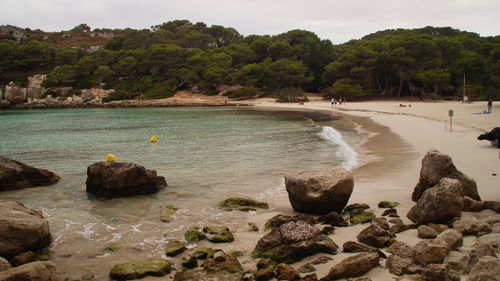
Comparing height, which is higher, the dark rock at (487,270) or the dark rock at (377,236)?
the dark rock at (487,270)

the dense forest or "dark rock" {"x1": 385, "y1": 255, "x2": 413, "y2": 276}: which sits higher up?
the dense forest

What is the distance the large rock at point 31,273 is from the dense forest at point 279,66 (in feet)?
206

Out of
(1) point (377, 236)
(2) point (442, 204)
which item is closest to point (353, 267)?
(1) point (377, 236)

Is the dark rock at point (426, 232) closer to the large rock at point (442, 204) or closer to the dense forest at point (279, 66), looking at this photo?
the large rock at point (442, 204)

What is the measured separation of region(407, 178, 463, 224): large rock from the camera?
7004 millimetres

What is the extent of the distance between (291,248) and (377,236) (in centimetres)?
143

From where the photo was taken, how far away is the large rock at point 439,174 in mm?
8438

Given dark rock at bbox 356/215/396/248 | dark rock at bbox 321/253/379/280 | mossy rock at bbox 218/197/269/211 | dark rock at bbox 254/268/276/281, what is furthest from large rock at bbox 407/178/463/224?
mossy rock at bbox 218/197/269/211

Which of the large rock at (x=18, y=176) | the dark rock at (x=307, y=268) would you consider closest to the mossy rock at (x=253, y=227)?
the dark rock at (x=307, y=268)

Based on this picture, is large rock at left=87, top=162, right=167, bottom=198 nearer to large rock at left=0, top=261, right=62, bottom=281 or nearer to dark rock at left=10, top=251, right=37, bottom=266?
dark rock at left=10, top=251, right=37, bottom=266

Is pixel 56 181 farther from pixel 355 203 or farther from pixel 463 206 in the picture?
pixel 463 206

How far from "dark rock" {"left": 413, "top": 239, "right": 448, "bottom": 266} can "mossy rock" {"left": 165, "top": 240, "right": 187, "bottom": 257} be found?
12.1 feet

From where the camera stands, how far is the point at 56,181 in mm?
12797

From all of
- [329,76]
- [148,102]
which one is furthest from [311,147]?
[148,102]
